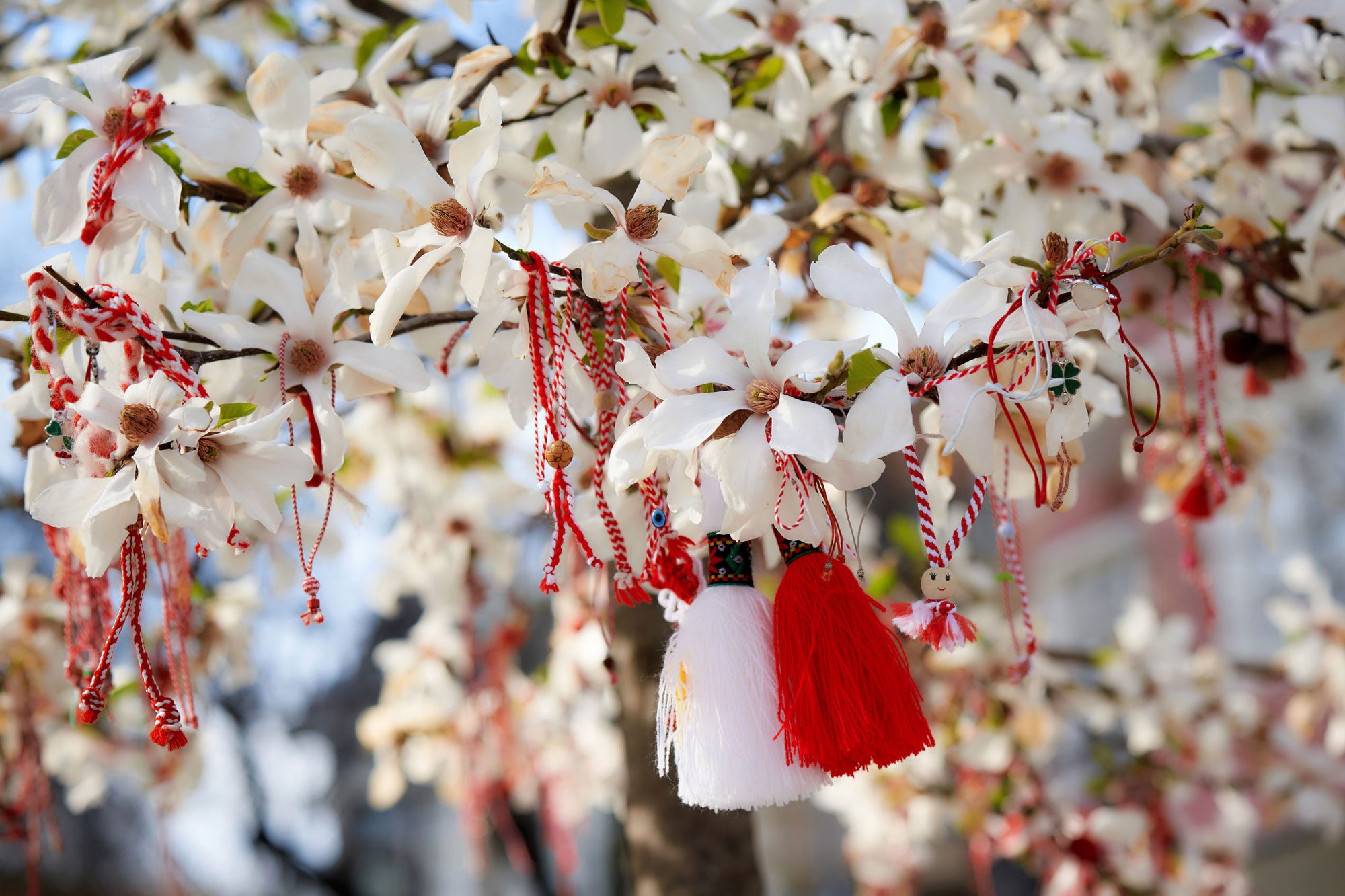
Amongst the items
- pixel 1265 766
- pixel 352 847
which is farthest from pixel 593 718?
pixel 352 847

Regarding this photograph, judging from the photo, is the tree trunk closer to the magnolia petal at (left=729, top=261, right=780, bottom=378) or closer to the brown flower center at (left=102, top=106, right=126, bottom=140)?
the magnolia petal at (left=729, top=261, right=780, bottom=378)

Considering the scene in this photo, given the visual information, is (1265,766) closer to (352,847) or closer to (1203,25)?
(1203,25)

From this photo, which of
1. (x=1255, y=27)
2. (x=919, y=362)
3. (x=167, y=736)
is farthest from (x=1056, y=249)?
(x=1255, y=27)

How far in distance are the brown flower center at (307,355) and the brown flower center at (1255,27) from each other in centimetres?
148

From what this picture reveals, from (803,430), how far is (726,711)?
0.94ft

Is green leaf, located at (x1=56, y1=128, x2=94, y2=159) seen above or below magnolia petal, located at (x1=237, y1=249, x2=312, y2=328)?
above

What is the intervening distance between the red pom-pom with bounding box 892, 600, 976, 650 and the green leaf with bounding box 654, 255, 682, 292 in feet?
1.46

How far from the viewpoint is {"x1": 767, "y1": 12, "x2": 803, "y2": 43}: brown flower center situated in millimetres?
1476

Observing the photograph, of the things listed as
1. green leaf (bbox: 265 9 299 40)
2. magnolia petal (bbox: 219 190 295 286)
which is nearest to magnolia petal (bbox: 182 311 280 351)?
magnolia petal (bbox: 219 190 295 286)

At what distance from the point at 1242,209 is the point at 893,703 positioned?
0.99 metres

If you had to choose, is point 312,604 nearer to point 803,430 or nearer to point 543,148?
point 803,430

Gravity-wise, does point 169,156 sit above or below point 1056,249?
below

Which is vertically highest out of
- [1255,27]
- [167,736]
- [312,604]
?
[1255,27]

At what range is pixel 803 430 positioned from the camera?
2.73 ft
